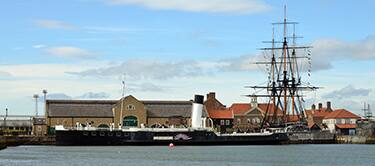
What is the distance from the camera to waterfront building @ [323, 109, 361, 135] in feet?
449

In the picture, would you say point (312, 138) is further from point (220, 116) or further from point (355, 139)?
point (220, 116)

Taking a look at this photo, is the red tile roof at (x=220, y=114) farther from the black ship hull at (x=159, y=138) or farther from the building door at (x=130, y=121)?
the black ship hull at (x=159, y=138)

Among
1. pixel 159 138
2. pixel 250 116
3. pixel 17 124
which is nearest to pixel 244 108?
pixel 250 116

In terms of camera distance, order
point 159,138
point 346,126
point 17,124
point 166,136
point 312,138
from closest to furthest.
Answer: point 166,136
point 159,138
point 312,138
point 17,124
point 346,126

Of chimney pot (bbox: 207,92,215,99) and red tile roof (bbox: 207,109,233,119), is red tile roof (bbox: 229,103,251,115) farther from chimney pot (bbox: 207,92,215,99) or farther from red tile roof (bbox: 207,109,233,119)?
chimney pot (bbox: 207,92,215,99)

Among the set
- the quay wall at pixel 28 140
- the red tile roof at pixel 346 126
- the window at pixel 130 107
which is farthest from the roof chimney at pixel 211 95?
the quay wall at pixel 28 140

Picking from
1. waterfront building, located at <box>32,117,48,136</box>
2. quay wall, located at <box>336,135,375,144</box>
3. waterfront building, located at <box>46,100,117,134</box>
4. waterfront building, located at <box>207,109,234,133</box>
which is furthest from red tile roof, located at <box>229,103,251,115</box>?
waterfront building, located at <box>32,117,48,136</box>

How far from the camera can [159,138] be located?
3671 inches

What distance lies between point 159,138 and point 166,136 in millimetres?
852

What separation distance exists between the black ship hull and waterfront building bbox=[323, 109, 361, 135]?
4298 centimetres

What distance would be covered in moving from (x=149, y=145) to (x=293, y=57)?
27.2m

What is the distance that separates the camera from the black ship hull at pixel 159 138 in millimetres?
90438

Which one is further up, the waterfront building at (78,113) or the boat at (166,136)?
the waterfront building at (78,113)

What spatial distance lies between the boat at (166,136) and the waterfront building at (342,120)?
42.3m
